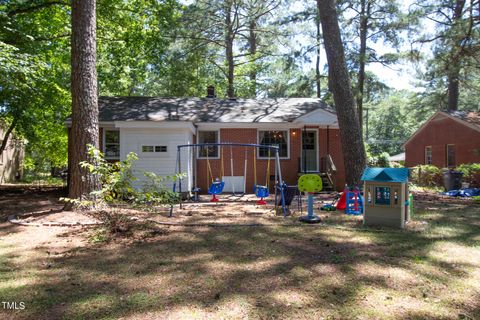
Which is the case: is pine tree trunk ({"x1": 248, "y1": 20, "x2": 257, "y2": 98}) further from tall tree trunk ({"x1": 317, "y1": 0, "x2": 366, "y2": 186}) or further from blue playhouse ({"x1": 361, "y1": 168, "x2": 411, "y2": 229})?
blue playhouse ({"x1": 361, "y1": 168, "x2": 411, "y2": 229})

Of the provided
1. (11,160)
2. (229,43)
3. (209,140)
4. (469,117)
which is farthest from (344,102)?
(11,160)

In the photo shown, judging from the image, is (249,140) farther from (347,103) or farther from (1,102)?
(1,102)

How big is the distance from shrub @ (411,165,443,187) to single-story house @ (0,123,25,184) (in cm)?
2471

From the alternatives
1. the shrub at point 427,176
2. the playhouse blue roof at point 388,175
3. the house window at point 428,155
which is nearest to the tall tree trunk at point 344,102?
the playhouse blue roof at point 388,175

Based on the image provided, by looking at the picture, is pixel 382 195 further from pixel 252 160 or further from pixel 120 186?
Result: pixel 252 160

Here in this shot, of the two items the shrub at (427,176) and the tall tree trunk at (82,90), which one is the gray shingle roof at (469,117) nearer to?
the shrub at (427,176)

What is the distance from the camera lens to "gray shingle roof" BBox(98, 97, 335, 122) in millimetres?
14094

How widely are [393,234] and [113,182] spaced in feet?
17.4

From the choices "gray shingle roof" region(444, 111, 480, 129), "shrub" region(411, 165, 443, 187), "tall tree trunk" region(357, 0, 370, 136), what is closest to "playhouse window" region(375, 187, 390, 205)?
"shrub" region(411, 165, 443, 187)

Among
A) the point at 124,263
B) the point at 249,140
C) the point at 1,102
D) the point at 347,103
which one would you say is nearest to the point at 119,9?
the point at 1,102

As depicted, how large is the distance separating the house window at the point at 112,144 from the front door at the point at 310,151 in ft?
26.1

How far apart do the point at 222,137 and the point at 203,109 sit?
1.89 meters

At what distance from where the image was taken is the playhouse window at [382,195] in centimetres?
743

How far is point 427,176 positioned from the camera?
1953cm
